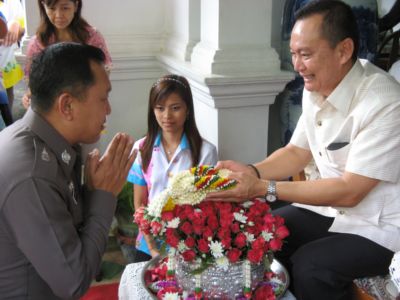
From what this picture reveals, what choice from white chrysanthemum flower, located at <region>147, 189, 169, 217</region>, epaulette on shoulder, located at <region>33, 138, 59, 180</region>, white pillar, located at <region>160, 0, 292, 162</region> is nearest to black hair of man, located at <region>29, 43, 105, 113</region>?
epaulette on shoulder, located at <region>33, 138, 59, 180</region>

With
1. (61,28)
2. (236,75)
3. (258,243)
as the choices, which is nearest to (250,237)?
(258,243)

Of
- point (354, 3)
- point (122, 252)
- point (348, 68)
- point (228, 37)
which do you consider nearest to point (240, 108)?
point (228, 37)

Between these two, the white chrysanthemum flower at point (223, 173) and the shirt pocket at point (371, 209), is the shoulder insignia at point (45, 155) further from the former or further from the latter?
the shirt pocket at point (371, 209)

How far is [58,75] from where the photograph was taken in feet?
4.34

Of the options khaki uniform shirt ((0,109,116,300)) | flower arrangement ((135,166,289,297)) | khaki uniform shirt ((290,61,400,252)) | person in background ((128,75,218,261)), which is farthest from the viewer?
person in background ((128,75,218,261))

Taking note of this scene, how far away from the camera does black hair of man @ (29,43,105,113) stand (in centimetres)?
132

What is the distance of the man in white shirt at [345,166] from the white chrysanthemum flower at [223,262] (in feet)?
0.76

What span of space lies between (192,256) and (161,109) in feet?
3.40

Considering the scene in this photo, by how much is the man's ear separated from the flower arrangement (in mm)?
616

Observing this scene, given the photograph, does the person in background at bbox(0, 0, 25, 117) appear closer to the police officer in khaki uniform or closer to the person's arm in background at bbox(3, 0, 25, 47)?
the person's arm in background at bbox(3, 0, 25, 47)

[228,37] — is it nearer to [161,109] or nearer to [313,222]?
[161,109]

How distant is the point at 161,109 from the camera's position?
2.35 metres

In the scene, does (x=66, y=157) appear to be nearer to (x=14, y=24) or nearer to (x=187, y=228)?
(x=187, y=228)

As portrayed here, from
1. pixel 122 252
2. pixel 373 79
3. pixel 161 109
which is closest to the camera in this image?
pixel 373 79
